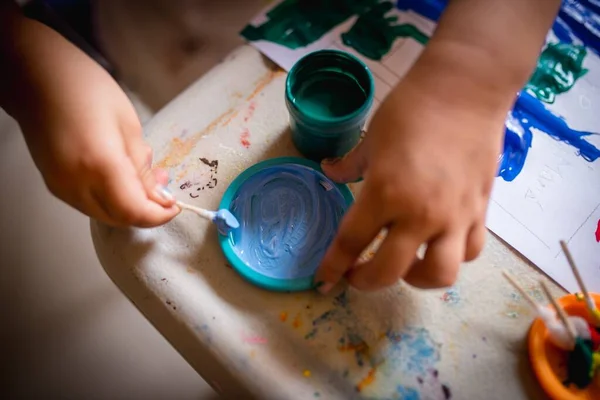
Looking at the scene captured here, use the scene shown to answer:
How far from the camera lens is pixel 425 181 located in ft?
1.42

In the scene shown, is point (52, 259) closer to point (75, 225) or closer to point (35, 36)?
point (75, 225)

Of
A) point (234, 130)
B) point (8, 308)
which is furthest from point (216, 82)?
point (8, 308)

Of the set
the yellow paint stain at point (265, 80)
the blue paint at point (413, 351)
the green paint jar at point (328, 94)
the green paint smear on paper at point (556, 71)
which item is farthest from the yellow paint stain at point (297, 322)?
the green paint smear on paper at point (556, 71)

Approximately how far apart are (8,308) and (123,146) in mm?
683

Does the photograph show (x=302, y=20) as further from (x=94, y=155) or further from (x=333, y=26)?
(x=94, y=155)

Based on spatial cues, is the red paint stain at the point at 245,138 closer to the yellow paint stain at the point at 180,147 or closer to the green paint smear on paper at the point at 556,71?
the yellow paint stain at the point at 180,147

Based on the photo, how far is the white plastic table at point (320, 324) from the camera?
1.72 ft

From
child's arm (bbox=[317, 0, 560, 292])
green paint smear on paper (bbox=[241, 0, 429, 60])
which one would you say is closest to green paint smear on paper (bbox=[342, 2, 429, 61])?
green paint smear on paper (bbox=[241, 0, 429, 60])

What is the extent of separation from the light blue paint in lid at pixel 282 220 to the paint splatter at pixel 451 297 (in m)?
0.15

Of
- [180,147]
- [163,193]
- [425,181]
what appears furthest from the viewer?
[180,147]

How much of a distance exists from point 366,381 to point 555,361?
8.2 inches

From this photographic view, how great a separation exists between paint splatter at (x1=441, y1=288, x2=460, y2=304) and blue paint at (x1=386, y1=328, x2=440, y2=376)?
5 cm

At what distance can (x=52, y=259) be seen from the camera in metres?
1.00

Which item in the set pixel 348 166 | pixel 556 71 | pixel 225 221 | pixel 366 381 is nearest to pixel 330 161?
pixel 348 166
